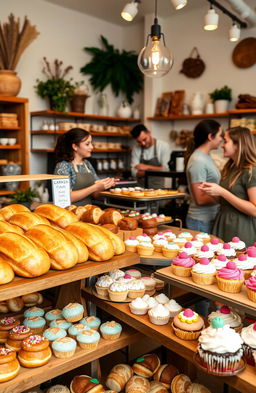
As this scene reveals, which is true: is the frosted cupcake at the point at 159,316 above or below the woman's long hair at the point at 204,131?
below

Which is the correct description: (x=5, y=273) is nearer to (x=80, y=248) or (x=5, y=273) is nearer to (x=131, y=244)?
(x=80, y=248)

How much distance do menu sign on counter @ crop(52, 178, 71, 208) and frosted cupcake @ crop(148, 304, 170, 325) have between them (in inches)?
40.2

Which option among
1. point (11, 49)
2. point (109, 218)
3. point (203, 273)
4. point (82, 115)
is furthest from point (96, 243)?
point (82, 115)

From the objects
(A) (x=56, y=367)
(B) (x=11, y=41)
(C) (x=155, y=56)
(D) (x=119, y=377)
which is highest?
(B) (x=11, y=41)

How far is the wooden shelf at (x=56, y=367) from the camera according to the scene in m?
1.26

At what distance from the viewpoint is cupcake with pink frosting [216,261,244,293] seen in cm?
131

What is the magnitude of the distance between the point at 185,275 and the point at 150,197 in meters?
1.48

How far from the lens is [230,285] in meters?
1.32

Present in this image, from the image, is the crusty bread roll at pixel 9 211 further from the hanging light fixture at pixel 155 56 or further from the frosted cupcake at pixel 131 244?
the hanging light fixture at pixel 155 56

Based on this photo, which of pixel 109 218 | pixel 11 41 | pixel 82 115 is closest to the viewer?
pixel 109 218

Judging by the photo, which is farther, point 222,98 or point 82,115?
point 82,115

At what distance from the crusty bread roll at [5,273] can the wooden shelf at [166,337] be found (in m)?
0.55

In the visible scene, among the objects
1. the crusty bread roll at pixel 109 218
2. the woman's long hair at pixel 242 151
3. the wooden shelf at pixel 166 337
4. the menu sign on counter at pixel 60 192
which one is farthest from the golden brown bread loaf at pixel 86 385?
the woman's long hair at pixel 242 151

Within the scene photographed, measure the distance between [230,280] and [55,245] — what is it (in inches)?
25.3
